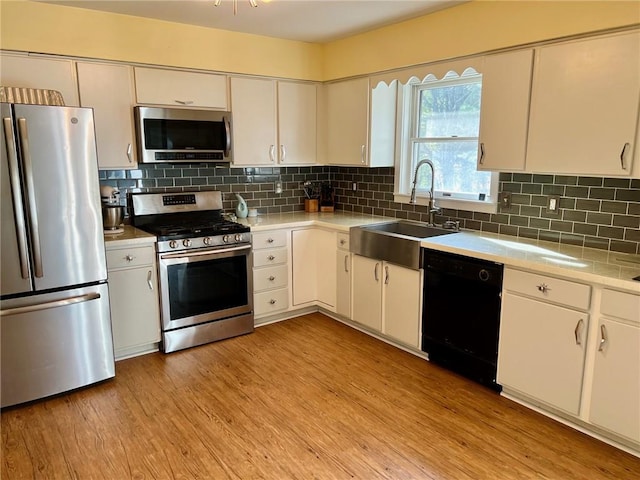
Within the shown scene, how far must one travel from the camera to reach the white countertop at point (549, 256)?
7.51ft

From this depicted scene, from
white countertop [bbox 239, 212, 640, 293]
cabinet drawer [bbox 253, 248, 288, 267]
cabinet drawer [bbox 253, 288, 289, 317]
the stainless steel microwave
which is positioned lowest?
cabinet drawer [bbox 253, 288, 289, 317]

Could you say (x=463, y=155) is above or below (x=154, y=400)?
above

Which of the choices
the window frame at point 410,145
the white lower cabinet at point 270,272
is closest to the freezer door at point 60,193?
the white lower cabinet at point 270,272

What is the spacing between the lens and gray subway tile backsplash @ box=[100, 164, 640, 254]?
275cm

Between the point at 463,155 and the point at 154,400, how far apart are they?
2.92 m

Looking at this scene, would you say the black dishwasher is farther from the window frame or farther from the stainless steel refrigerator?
the stainless steel refrigerator

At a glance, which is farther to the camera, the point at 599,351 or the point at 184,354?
the point at 184,354

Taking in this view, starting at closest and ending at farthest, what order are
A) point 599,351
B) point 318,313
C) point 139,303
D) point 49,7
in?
Answer: point 599,351, point 49,7, point 139,303, point 318,313

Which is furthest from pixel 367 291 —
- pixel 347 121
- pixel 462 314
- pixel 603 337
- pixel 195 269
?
pixel 603 337

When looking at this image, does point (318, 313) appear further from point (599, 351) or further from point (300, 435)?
point (599, 351)

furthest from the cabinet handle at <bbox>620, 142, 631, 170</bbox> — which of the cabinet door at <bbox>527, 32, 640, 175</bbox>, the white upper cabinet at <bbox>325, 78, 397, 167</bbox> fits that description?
the white upper cabinet at <bbox>325, 78, 397, 167</bbox>

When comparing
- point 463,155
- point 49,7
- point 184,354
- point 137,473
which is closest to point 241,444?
point 137,473

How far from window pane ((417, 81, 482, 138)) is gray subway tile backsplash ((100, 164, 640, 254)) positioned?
0.54 metres

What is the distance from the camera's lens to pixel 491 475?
7.06 ft
